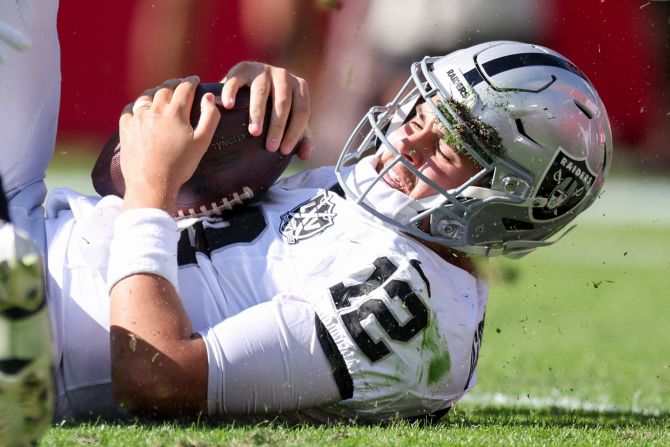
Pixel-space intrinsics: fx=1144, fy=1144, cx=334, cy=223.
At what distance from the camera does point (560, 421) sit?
3230 mm

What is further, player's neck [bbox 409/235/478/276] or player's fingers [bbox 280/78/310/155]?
player's fingers [bbox 280/78/310/155]

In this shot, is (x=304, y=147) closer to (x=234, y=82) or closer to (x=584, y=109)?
(x=234, y=82)

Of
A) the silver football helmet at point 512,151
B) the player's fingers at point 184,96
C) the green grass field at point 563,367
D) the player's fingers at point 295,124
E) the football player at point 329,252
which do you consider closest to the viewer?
the green grass field at point 563,367

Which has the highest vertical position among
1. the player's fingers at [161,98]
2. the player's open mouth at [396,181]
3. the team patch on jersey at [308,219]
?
the player's fingers at [161,98]

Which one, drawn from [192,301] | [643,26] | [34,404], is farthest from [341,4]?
[34,404]

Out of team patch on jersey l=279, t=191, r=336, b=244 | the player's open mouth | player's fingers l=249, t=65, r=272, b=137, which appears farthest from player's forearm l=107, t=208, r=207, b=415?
the player's open mouth

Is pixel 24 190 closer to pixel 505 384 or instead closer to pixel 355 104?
pixel 505 384

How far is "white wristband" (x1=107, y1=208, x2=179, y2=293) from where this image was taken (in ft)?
8.67

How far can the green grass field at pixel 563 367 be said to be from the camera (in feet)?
8.32

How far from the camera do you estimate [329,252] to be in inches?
113

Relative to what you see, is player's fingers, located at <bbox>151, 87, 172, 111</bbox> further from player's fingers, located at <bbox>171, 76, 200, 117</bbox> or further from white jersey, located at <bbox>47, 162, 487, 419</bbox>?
white jersey, located at <bbox>47, 162, 487, 419</bbox>

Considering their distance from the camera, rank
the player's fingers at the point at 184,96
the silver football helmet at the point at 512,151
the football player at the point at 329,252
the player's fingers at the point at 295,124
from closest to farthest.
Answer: the football player at the point at 329,252 → the silver football helmet at the point at 512,151 → the player's fingers at the point at 184,96 → the player's fingers at the point at 295,124

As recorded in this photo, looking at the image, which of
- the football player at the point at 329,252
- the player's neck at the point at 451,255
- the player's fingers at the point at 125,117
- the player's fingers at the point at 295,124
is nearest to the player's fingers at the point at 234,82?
the football player at the point at 329,252

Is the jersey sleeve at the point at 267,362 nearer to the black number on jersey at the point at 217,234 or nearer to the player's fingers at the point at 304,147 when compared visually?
the black number on jersey at the point at 217,234
